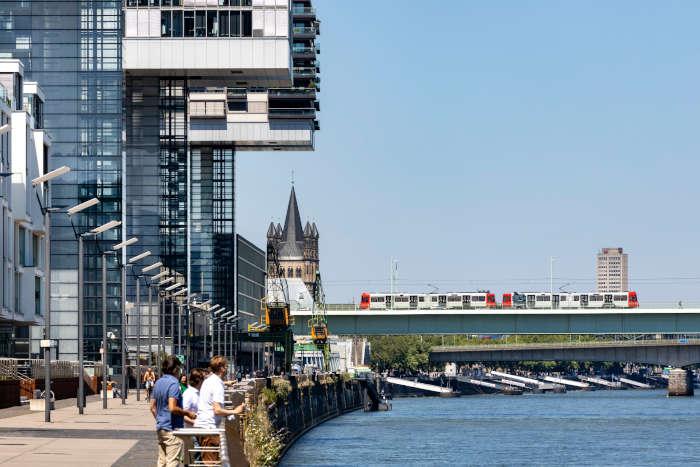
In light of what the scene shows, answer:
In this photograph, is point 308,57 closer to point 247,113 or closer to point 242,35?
point 247,113

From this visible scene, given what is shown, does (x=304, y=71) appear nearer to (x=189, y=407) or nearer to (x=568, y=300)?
(x=568, y=300)

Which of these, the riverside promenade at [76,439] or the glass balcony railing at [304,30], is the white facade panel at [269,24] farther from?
the riverside promenade at [76,439]

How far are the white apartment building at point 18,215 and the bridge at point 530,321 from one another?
57692 mm

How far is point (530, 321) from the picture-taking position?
161 meters

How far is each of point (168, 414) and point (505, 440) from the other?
66531 mm

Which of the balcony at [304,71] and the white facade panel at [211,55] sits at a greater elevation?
the balcony at [304,71]

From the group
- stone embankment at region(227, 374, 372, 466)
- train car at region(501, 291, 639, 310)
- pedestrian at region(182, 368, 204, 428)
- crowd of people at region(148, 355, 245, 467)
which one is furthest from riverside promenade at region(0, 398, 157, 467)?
train car at region(501, 291, 639, 310)

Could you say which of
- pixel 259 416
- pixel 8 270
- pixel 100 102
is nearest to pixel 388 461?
pixel 259 416

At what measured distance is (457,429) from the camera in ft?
353

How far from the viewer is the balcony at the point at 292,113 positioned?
17875 centimetres

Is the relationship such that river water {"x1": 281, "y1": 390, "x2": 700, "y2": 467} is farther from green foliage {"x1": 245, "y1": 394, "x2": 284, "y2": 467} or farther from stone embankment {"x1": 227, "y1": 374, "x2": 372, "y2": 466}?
green foliage {"x1": 245, "y1": 394, "x2": 284, "y2": 467}

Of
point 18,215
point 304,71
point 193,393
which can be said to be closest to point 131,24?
point 304,71

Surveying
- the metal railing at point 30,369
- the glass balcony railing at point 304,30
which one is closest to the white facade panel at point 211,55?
the glass balcony railing at point 304,30

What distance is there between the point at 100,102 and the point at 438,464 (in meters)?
75.2
